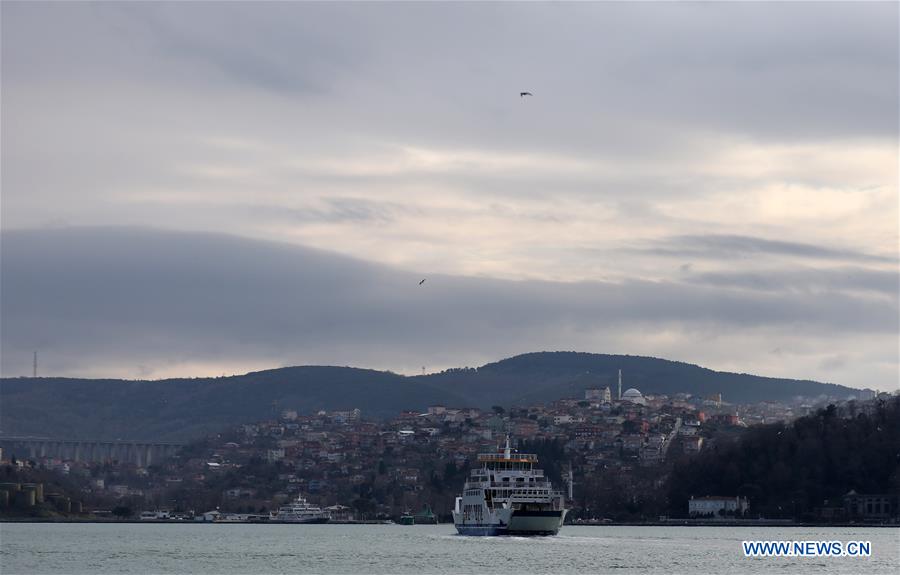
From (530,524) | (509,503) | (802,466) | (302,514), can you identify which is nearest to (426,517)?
(302,514)

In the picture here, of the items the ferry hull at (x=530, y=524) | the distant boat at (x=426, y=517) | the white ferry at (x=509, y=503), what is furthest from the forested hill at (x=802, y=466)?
the ferry hull at (x=530, y=524)

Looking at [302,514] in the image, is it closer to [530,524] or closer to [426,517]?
[426,517]

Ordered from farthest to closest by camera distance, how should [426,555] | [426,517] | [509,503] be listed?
[426,517]
[509,503]
[426,555]

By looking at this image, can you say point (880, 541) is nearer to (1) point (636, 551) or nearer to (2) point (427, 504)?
(1) point (636, 551)

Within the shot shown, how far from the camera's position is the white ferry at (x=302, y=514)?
18650 cm

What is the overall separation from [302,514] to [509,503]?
285 feet

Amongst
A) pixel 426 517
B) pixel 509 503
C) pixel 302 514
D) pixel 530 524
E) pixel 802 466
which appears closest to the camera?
pixel 530 524

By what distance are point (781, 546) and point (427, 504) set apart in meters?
93.3

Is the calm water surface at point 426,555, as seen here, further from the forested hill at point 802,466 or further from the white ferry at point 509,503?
the forested hill at point 802,466

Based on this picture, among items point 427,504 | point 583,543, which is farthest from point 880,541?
point 427,504

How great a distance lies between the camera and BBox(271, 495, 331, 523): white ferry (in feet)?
612

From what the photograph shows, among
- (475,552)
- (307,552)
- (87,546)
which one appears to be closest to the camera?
(475,552)

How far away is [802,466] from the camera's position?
554 ft

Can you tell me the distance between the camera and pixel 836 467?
6629 inches
